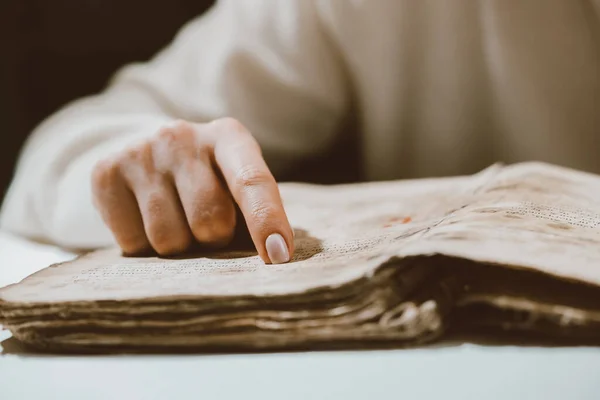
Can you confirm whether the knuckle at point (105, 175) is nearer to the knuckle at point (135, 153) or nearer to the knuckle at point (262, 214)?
the knuckle at point (135, 153)

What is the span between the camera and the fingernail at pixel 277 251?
0.37 metres

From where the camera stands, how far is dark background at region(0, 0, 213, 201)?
94 cm

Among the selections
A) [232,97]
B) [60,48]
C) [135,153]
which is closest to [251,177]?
[135,153]

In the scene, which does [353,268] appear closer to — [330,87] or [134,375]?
[134,375]

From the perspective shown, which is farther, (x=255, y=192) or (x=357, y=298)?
(x=255, y=192)

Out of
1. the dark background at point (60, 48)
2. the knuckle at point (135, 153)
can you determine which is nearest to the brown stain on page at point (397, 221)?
the knuckle at point (135, 153)

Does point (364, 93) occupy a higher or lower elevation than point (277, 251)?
higher

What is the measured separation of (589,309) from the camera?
0.27 m

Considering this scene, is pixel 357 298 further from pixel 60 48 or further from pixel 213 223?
pixel 60 48

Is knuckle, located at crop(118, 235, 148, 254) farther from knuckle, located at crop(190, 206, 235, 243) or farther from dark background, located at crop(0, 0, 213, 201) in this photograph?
dark background, located at crop(0, 0, 213, 201)

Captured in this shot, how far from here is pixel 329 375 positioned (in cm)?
27

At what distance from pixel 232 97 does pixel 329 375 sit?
0.56m

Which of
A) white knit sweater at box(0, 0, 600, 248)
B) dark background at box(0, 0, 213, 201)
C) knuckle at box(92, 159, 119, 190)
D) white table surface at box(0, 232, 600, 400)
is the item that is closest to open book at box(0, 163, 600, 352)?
white table surface at box(0, 232, 600, 400)

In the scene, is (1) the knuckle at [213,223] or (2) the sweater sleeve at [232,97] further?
(2) the sweater sleeve at [232,97]
